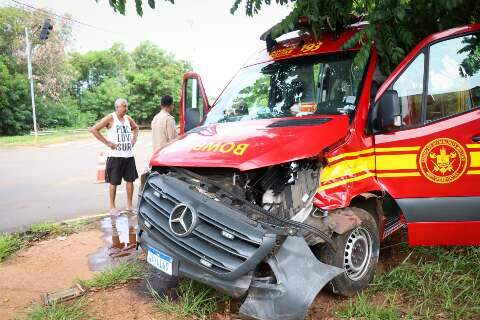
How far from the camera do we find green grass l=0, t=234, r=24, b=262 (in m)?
4.75

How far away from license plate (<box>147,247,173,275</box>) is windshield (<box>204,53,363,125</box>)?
1483 mm

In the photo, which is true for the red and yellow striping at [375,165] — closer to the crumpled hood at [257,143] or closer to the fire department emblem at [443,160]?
the fire department emblem at [443,160]

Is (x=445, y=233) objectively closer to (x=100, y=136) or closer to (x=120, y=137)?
(x=120, y=137)

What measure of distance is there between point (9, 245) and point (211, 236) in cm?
317

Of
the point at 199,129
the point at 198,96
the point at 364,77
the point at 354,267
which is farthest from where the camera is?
the point at 198,96

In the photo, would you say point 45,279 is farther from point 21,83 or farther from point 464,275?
point 21,83

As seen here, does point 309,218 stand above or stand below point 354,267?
above

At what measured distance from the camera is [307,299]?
2.78m

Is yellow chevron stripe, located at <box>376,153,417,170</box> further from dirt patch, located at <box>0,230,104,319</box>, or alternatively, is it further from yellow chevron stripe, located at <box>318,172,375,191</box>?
dirt patch, located at <box>0,230,104,319</box>

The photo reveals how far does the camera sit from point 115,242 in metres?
5.24

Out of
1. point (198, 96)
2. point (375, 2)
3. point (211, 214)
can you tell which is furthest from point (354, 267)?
point (198, 96)

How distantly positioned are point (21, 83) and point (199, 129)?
94.3 ft

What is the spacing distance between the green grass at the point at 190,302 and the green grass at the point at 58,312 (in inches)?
22.7

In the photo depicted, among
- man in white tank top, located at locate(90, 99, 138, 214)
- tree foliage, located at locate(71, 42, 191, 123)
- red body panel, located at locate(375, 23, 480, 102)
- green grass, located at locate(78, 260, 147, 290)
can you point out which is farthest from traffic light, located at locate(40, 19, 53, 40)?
red body panel, located at locate(375, 23, 480, 102)
